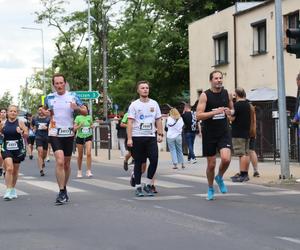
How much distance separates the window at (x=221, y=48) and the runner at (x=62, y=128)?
68.1 feet

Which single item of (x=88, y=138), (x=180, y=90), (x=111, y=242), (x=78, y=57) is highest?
(x=78, y=57)

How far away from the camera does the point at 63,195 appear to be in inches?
396

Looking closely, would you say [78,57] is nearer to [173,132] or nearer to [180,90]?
[180,90]

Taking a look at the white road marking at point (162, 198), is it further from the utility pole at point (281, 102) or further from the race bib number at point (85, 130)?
the race bib number at point (85, 130)

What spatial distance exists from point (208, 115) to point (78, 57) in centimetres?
4418

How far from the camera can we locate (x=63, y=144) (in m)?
10.1

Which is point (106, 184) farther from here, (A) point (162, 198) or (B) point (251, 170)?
(B) point (251, 170)

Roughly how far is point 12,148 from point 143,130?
2296mm

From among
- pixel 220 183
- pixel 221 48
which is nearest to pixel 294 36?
pixel 220 183

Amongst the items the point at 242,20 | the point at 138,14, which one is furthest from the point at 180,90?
the point at 242,20

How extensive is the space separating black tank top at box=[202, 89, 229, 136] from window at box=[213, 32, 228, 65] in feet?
66.8

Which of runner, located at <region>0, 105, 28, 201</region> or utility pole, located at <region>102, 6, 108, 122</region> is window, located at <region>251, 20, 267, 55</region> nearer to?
utility pole, located at <region>102, 6, 108, 122</region>

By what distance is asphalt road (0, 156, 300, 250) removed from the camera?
272 inches

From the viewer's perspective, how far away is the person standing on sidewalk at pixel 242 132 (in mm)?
13750
